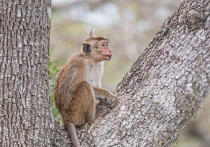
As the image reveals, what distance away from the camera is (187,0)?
4746 millimetres

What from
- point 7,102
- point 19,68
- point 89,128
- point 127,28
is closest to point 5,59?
point 19,68

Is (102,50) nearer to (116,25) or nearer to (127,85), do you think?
(127,85)

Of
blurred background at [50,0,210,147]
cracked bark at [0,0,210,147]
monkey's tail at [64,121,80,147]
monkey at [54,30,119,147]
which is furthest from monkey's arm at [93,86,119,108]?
blurred background at [50,0,210,147]

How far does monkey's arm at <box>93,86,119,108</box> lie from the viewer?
4823 mm

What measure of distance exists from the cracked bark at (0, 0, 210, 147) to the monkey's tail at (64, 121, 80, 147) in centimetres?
8

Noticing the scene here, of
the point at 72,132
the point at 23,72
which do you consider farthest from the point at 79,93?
the point at 23,72

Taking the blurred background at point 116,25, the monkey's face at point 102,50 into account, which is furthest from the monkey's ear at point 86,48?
the blurred background at point 116,25

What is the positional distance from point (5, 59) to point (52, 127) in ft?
3.37

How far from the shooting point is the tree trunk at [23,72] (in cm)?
404

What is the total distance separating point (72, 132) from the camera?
473cm

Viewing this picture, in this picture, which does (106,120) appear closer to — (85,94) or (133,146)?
(133,146)

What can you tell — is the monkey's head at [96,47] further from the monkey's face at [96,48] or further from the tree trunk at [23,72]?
the tree trunk at [23,72]

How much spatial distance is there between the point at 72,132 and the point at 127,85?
97 centimetres

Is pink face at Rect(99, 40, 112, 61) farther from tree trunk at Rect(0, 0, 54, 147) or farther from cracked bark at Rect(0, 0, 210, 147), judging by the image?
tree trunk at Rect(0, 0, 54, 147)
